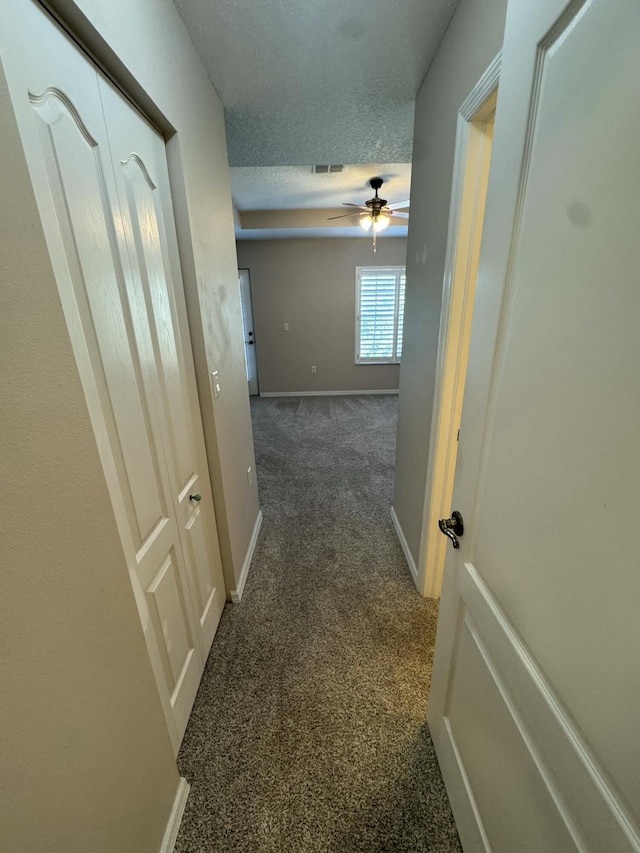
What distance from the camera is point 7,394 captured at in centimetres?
50

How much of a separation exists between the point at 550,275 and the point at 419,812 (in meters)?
1.57

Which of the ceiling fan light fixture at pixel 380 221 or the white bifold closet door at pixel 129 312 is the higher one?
the ceiling fan light fixture at pixel 380 221

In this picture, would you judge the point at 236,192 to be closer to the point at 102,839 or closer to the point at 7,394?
the point at 7,394

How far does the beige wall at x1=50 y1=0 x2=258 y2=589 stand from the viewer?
0.89m

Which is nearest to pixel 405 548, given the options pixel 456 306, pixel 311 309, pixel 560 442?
pixel 456 306

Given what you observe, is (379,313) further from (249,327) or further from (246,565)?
(246,565)

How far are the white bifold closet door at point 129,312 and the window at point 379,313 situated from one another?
451 cm

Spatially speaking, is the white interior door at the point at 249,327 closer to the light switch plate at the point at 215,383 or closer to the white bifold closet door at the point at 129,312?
the light switch plate at the point at 215,383

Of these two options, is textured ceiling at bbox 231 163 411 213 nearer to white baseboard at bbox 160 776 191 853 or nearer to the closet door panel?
the closet door panel

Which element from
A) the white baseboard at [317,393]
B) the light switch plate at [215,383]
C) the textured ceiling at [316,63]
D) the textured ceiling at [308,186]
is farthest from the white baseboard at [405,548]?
the white baseboard at [317,393]

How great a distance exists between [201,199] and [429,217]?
1.05 metres

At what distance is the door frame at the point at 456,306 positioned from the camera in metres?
1.19

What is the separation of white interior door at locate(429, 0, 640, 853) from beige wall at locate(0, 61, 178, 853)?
2.83 ft

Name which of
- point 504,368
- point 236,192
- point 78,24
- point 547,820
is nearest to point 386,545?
point 547,820
